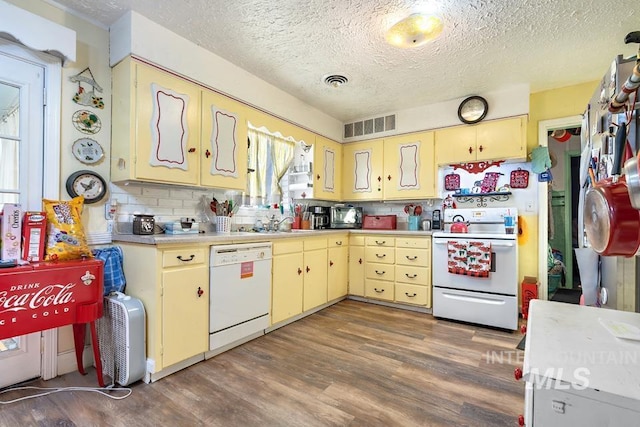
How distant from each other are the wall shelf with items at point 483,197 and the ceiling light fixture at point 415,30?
1990mm

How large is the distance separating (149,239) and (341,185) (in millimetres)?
2863

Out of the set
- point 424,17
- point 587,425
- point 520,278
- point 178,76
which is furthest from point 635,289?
point 178,76

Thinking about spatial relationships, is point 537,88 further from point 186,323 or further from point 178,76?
point 186,323

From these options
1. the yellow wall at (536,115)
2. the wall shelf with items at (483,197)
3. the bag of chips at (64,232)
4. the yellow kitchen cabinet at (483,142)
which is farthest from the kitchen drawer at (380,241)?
the bag of chips at (64,232)

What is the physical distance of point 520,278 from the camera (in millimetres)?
3381

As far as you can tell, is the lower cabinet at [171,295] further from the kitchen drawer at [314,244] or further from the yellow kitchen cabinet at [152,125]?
the kitchen drawer at [314,244]

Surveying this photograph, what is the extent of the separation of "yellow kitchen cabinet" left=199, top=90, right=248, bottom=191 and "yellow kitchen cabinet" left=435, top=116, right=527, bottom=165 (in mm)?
2275

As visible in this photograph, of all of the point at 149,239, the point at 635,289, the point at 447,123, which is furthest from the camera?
the point at 447,123

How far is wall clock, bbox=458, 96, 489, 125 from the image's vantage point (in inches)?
132

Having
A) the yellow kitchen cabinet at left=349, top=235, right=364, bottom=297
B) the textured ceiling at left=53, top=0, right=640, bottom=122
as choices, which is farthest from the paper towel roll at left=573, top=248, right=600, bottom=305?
the yellow kitchen cabinet at left=349, top=235, right=364, bottom=297

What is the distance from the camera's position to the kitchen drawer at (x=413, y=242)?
3.40 meters

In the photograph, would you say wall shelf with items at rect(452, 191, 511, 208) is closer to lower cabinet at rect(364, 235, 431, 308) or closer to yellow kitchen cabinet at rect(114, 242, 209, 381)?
lower cabinet at rect(364, 235, 431, 308)

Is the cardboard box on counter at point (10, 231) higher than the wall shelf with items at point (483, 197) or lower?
lower

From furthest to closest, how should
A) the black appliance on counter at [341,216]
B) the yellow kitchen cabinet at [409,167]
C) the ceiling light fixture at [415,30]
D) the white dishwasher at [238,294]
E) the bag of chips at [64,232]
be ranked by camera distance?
the black appliance on counter at [341,216] < the yellow kitchen cabinet at [409,167] < the white dishwasher at [238,294] < the ceiling light fixture at [415,30] < the bag of chips at [64,232]
